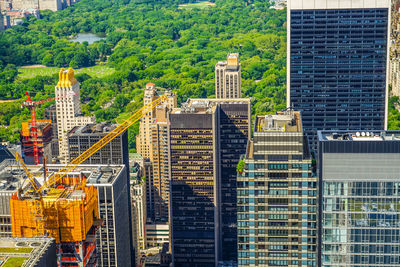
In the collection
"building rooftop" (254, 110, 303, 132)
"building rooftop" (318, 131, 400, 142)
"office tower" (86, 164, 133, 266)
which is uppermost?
"building rooftop" (254, 110, 303, 132)

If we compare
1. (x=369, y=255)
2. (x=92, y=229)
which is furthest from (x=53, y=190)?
(x=369, y=255)

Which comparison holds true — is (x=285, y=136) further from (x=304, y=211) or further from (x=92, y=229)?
(x=92, y=229)

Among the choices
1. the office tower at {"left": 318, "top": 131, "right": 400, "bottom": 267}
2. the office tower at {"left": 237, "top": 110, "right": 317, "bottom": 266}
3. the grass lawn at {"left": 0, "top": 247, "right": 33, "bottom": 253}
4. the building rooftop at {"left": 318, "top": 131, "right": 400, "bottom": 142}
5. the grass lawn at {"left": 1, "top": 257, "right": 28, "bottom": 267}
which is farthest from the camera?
the office tower at {"left": 237, "top": 110, "right": 317, "bottom": 266}

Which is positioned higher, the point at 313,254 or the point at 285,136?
the point at 285,136

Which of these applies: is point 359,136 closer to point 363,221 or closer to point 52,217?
point 363,221

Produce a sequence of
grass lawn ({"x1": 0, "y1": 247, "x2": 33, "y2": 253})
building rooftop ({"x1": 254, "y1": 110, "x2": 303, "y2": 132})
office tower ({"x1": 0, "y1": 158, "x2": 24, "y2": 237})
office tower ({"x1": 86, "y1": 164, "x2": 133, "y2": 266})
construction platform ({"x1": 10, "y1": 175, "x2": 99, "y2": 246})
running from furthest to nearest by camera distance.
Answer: office tower ({"x1": 86, "y1": 164, "x2": 133, "y2": 266}) < office tower ({"x1": 0, "y1": 158, "x2": 24, "y2": 237}) < building rooftop ({"x1": 254, "y1": 110, "x2": 303, "y2": 132}) < construction platform ({"x1": 10, "y1": 175, "x2": 99, "y2": 246}) < grass lawn ({"x1": 0, "y1": 247, "x2": 33, "y2": 253})

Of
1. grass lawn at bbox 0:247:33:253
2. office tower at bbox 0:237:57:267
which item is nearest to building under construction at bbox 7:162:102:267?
office tower at bbox 0:237:57:267

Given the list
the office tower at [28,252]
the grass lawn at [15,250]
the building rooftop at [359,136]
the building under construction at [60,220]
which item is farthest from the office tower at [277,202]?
the grass lawn at [15,250]

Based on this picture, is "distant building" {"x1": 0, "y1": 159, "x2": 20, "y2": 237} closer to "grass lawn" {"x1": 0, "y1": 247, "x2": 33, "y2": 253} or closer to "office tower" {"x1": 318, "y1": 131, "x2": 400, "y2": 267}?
"grass lawn" {"x1": 0, "y1": 247, "x2": 33, "y2": 253}
